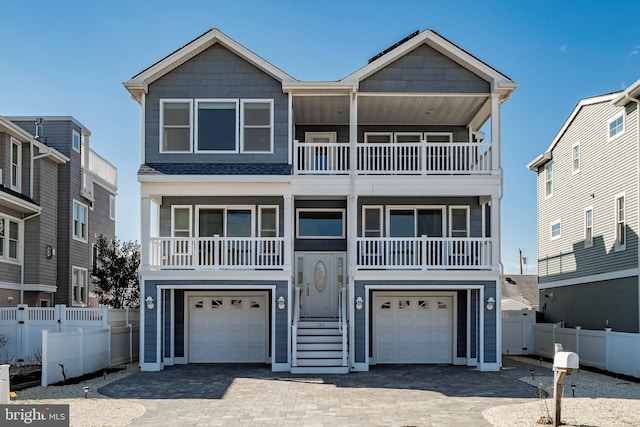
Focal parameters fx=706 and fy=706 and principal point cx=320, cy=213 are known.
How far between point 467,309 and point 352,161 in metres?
5.87

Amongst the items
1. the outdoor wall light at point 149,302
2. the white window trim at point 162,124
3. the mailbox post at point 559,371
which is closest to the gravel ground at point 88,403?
the outdoor wall light at point 149,302

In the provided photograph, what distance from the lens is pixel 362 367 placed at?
1992cm

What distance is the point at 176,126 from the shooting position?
2088 cm

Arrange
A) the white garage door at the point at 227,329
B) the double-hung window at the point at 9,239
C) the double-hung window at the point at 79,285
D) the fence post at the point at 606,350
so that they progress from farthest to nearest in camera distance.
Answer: the double-hung window at the point at 79,285, the double-hung window at the point at 9,239, the white garage door at the point at 227,329, the fence post at the point at 606,350

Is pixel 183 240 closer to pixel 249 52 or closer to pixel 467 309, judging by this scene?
pixel 249 52

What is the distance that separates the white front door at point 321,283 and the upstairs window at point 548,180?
11011 millimetres

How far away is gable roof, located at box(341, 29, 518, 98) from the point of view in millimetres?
20250

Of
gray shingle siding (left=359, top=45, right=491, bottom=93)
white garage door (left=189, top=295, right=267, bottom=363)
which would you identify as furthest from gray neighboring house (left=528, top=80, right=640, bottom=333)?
white garage door (left=189, top=295, right=267, bottom=363)

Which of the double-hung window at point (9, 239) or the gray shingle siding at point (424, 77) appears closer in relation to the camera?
the gray shingle siding at point (424, 77)

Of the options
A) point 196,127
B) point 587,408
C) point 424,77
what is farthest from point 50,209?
point 587,408

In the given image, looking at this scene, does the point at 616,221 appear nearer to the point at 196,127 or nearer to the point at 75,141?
the point at 196,127

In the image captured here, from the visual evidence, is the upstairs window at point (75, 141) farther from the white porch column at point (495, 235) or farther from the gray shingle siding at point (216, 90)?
the white porch column at point (495, 235)

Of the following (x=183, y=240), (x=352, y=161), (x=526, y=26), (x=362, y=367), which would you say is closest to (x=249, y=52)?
(x=352, y=161)

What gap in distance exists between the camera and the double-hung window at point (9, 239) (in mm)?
24156
